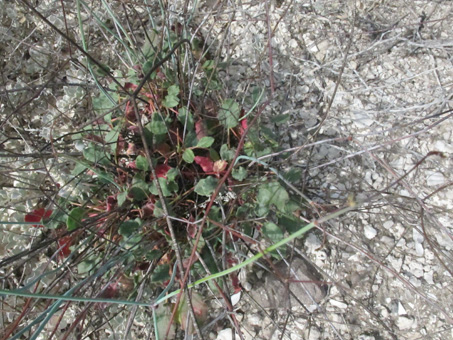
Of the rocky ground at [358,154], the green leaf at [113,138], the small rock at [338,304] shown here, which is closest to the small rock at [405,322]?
the rocky ground at [358,154]

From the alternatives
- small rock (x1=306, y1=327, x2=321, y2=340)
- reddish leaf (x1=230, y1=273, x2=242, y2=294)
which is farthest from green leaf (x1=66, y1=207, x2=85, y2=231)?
small rock (x1=306, y1=327, x2=321, y2=340)

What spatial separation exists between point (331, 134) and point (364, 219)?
302 millimetres

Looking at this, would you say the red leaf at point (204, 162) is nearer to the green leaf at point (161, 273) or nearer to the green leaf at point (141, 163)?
the green leaf at point (141, 163)

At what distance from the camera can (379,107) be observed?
142cm

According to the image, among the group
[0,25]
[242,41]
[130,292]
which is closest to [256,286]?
[130,292]

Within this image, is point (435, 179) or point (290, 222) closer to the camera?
point (290, 222)

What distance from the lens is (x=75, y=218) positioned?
1077 mm

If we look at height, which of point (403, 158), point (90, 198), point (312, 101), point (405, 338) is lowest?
point (405, 338)

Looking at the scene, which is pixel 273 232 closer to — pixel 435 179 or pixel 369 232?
pixel 369 232

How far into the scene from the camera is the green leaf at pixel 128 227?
1079 millimetres

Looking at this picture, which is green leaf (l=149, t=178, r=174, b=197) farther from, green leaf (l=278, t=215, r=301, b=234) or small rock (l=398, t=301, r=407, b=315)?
small rock (l=398, t=301, r=407, b=315)

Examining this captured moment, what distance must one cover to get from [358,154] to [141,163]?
2.17 feet

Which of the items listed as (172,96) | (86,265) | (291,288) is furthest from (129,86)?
(291,288)

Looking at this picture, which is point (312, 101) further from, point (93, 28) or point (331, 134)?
point (93, 28)
